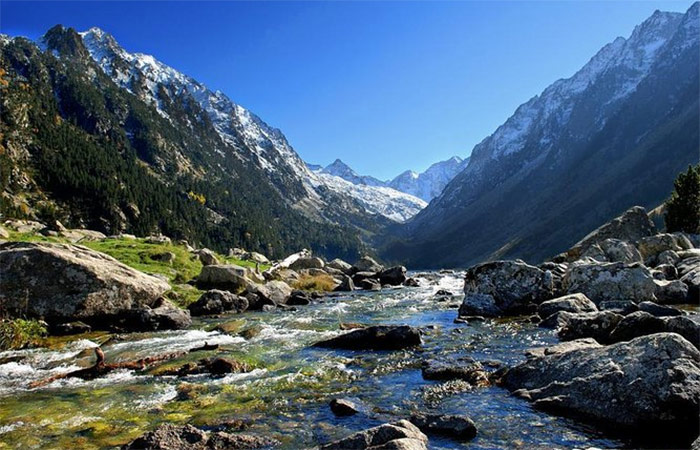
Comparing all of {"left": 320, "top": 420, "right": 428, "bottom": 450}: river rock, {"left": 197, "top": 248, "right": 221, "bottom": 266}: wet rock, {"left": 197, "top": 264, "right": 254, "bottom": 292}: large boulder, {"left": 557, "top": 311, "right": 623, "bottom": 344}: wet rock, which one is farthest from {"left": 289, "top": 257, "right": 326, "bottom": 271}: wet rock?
{"left": 320, "top": 420, "right": 428, "bottom": 450}: river rock

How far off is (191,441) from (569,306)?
1956 centimetres

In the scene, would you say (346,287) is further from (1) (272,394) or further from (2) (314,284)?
(1) (272,394)

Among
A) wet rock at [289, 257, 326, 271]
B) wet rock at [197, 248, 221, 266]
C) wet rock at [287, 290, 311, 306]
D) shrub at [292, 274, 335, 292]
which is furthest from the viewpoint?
wet rock at [289, 257, 326, 271]

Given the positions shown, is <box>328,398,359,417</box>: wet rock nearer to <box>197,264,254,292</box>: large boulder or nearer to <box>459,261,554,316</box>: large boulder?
<box>459,261,554,316</box>: large boulder

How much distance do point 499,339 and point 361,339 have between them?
6030mm

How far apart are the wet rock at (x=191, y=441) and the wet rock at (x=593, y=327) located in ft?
41.9

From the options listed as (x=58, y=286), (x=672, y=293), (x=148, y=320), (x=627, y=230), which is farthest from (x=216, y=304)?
(x=627, y=230)

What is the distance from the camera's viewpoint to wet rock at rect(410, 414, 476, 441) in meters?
8.84

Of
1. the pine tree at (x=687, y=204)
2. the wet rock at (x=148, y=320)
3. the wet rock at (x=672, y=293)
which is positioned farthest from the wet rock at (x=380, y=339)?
the pine tree at (x=687, y=204)

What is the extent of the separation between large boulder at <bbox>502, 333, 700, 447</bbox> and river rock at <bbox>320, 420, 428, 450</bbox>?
12.9 ft

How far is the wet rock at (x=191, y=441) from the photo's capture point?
8.23 metres

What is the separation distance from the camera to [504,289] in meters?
26.9

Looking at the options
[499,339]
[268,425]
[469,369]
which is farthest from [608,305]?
[268,425]

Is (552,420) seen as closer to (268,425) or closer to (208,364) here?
(268,425)
